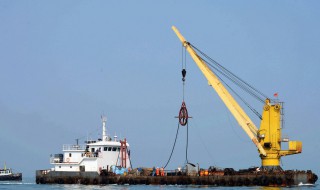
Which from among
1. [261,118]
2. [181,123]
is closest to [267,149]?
[261,118]

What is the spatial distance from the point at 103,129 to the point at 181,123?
1170 cm

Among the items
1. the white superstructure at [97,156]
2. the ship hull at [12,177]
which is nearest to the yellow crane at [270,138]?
the white superstructure at [97,156]

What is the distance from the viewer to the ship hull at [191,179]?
A: 2291 inches

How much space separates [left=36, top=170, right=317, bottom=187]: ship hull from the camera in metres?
58.2

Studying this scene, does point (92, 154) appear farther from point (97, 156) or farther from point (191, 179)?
point (191, 179)

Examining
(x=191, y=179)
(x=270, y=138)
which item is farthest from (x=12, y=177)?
(x=270, y=138)

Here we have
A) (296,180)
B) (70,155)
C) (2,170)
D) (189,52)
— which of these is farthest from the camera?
(2,170)

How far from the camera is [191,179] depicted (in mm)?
62250

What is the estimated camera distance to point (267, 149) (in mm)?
60188

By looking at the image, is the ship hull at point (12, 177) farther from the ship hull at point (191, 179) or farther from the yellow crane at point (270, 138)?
the yellow crane at point (270, 138)

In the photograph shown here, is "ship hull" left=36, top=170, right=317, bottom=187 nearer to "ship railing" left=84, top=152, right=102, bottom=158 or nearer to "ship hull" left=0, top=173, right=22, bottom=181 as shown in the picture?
"ship railing" left=84, top=152, right=102, bottom=158

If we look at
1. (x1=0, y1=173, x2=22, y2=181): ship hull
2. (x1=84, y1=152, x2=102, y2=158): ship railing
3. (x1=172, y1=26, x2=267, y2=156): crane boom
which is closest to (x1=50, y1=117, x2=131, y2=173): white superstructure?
(x1=84, y1=152, x2=102, y2=158): ship railing

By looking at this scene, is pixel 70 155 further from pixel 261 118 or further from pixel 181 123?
pixel 261 118

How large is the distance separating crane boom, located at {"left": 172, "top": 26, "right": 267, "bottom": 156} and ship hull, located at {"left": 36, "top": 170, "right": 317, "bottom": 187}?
111 inches
